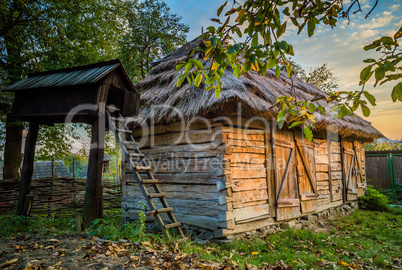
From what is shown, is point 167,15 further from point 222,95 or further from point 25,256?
point 25,256

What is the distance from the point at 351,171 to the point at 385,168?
584 cm

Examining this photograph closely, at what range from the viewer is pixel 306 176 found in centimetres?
732

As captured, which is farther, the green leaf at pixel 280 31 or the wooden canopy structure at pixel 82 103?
the wooden canopy structure at pixel 82 103

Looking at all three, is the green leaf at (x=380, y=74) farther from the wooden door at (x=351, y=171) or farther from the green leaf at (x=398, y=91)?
the wooden door at (x=351, y=171)

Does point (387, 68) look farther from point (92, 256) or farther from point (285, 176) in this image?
point (285, 176)

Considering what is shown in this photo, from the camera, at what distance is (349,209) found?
945 centimetres

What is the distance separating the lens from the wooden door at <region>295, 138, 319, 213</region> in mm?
7016

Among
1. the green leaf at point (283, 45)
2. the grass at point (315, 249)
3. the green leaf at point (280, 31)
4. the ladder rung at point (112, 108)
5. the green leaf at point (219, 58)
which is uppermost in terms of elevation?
the ladder rung at point (112, 108)

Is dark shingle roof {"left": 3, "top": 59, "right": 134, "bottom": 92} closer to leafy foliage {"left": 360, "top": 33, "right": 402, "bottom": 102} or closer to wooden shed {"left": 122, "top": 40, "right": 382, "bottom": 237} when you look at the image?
wooden shed {"left": 122, "top": 40, "right": 382, "bottom": 237}

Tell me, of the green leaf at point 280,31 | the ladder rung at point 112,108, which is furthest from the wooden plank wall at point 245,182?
the green leaf at point 280,31

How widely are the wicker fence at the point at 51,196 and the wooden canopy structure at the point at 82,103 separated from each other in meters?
3.28

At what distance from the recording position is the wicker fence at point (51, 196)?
317 inches

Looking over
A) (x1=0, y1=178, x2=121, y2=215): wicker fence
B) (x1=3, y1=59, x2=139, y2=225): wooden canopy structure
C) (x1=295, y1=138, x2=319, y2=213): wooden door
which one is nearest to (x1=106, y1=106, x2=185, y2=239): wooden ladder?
(x1=3, y1=59, x2=139, y2=225): wooden canopy structure

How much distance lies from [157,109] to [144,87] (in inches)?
69.8
